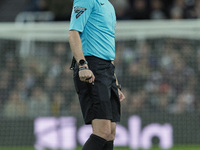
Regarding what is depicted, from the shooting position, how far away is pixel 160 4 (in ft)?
45.3

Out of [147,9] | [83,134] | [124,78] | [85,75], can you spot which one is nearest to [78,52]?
[85,75]

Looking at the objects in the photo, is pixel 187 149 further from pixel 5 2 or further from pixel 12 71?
pixel 5 2

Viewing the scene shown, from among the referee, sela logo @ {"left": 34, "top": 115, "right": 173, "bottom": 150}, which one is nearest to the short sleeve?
the referee

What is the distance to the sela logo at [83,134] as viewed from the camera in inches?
416

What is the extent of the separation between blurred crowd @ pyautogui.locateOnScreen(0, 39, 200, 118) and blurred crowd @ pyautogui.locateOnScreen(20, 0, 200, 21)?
177 cm

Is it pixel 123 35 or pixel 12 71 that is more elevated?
pixel 123 35

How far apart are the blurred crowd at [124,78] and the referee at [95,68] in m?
6.10

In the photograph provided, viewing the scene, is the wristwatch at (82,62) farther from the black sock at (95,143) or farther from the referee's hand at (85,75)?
the black sock at (95,143)

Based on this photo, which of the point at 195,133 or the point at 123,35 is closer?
the point at 195,133

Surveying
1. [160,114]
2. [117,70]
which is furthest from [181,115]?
[117,70]

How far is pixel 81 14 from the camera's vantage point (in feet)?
15.4

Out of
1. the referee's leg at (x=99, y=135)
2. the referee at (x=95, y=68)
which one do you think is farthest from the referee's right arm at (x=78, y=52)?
the referee's leg at (x=99, y=135)

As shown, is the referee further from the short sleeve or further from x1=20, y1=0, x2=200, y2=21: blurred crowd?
x1=20, y1=0, x2=200, y2=21: blurred crowd

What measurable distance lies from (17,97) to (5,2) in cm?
668
